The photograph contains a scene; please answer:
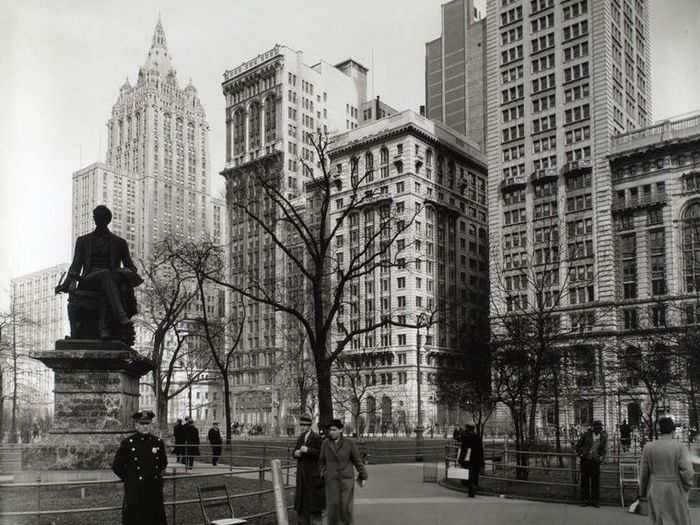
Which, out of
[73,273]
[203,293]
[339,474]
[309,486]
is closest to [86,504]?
[309,486]

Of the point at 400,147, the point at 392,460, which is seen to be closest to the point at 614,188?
the point at 400,147

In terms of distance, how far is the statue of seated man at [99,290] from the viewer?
18.0 metres

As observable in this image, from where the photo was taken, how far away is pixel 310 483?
14.8m

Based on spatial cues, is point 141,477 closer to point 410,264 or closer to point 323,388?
point 323,388

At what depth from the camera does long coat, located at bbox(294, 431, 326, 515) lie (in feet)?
48.4

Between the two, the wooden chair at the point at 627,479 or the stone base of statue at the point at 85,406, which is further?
the wooden chair at the point at 627,479

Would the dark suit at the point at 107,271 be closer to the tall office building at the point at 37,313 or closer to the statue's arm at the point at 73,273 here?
the statue's arm at the point at 73,273

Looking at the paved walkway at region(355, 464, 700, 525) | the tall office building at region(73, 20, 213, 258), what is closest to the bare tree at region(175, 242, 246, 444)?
the paved walkway at region(355, 464, 700, 525)

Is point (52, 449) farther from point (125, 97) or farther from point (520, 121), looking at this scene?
point (520, 121)

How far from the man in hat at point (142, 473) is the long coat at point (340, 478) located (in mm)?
3875

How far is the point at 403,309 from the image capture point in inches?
4230

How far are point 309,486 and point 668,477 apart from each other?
6212mm

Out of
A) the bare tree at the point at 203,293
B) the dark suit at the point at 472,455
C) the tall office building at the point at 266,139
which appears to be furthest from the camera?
the tall office building at the point at 266,139

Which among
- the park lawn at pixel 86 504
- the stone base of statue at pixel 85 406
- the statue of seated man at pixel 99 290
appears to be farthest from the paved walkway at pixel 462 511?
the statue of seated man at pixel 99 290
